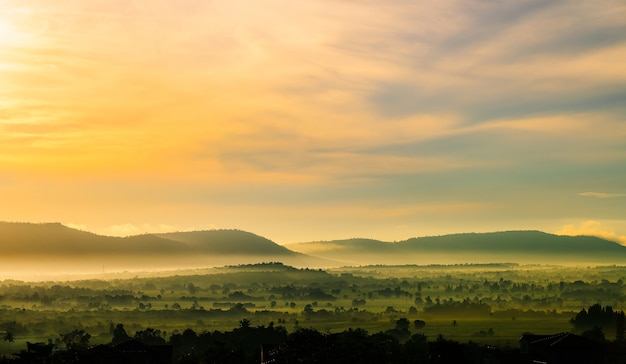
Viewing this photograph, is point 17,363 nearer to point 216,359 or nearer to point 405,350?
point 216,359

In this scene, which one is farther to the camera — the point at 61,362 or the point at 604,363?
the point at 604,363

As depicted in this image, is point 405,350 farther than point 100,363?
Yes

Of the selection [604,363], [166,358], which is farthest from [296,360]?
[604,363]

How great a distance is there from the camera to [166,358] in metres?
148

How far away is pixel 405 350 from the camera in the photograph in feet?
550

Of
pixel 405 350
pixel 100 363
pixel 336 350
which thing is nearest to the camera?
pixel 336 350

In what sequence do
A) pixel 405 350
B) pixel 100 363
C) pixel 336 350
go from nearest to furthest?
pixel 336 350, pixel 100 363, pixel 405 350

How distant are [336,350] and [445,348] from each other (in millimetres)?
38108

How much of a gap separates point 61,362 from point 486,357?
63524 mm

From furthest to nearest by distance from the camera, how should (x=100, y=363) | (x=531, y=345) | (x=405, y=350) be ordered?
(x=405, y=350), (x=531, y=345), (x=100, y=363)

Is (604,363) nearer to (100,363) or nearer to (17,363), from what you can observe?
(100,363)

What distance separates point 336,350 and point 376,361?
5.36 m

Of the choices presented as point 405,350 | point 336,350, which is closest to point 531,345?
point 405,350

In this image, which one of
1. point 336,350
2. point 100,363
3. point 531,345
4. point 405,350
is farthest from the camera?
point 405,350
